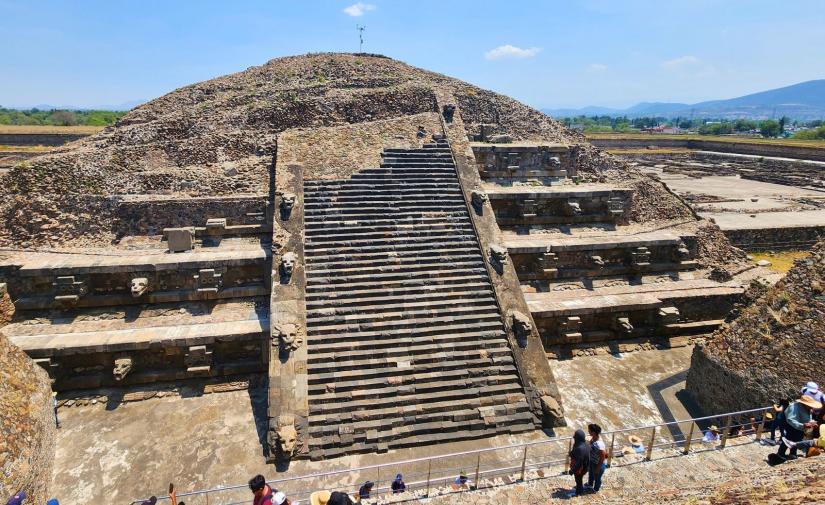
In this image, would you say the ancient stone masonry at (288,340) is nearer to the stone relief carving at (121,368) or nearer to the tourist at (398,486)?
the tourist at (398,486)

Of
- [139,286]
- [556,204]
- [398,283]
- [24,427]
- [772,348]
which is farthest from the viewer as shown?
[556,204]

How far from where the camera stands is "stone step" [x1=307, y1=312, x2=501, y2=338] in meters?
11.7

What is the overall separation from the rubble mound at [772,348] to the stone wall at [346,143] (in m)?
12.7

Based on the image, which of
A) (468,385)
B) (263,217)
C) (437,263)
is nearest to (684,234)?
(437,263)

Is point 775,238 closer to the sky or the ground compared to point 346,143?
closer to the ground

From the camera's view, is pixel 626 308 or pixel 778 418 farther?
pixel 626 308

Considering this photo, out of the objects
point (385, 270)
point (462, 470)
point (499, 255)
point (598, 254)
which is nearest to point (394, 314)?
point (385, 270)

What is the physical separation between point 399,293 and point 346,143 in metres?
8.06

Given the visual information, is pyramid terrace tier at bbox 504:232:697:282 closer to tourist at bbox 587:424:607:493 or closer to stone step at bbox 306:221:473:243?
stone step at bbox 306:221:473:243

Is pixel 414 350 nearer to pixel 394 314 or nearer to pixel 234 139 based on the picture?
pixel 394 314

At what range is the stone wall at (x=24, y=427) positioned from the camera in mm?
7609

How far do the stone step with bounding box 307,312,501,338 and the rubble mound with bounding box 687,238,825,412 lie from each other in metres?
5.60

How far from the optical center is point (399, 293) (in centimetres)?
1288

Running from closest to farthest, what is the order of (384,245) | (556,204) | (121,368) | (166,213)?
(121,368)
(384,245)
(166,213)
(556,204)
